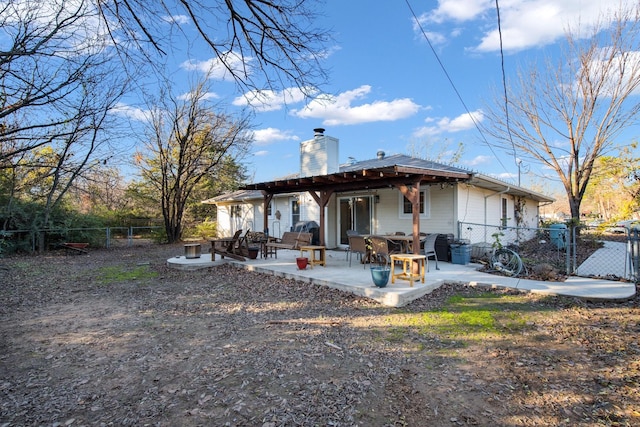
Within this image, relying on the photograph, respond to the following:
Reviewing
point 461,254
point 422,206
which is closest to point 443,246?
point 461,254

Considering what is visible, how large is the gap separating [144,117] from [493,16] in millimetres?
15163

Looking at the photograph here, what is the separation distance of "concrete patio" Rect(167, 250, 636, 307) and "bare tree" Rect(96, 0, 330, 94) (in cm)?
355

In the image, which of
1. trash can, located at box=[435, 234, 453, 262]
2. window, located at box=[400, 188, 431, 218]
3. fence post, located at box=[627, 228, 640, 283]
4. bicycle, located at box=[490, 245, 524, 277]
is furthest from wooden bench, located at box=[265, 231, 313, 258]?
fence post, located at box=[627, 228, 640, 283]

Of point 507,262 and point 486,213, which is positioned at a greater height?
point 486,213

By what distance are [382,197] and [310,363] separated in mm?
7925

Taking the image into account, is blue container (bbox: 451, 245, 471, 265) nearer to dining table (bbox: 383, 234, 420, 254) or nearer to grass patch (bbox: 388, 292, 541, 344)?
dining table (bbox: 383, 234, 420, 254)

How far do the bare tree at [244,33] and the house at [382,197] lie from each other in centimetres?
315

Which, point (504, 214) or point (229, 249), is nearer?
point (229, 249)

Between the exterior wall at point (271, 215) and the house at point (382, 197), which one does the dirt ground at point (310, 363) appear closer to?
the house at point (382, 197)

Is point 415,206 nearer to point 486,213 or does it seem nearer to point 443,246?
point 443,246

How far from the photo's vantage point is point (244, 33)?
3463mm

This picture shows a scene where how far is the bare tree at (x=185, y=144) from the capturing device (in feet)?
52.0

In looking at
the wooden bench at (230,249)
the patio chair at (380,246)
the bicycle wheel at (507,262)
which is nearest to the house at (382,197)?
the patio chair at (380,246)

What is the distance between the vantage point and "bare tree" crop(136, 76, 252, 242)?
1586 cm
